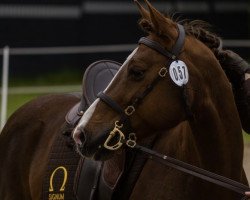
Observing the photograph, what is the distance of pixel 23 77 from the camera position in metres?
15.0

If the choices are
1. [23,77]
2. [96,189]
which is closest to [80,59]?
[23,77]

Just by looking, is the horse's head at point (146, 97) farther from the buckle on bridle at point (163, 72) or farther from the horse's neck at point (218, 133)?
the horse's neck at point (218, 133)

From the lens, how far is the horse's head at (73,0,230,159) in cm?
374

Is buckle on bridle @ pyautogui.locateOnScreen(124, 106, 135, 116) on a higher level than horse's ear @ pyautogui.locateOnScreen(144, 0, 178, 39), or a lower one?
lower

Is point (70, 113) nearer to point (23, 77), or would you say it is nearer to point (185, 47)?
point (185, 47)

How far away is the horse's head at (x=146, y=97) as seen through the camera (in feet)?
12.3

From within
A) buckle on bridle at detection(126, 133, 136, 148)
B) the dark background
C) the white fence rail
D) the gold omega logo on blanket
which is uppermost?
buckle on bridle at detection(126, 133, 136, 148)

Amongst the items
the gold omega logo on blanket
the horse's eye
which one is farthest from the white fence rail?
the horse's eye

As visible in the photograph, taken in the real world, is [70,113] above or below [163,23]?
below

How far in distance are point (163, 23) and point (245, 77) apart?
64 cm

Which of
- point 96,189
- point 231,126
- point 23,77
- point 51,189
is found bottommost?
point 23,77

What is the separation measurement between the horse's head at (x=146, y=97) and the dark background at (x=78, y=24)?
10780 mm

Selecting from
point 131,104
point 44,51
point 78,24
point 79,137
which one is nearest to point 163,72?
point 131,104

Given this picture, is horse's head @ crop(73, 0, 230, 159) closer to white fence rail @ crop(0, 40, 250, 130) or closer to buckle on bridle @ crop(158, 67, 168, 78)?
buckle on bridle @ crop(158, 67, 168, 78)
